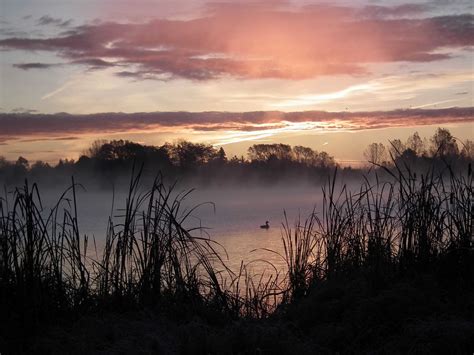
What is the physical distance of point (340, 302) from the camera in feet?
18.2

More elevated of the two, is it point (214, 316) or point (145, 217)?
point (145, 217)

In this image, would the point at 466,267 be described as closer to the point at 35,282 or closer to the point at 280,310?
the point at 280,310

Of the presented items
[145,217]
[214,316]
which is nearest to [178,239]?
[145,217]

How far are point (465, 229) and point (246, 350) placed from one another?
132 inches

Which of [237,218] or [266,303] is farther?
[237,218]

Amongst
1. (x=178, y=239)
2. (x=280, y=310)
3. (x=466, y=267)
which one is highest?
(x=178, y=239)

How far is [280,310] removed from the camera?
636 centimetres

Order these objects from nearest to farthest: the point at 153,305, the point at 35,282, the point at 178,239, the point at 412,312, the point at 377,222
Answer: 1. the point at 412,312
2. the point at 35,282
3. the point at 153,305
4. the point at 178,239
5. the point at 377,222

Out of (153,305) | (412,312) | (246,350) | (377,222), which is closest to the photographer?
(246,350)

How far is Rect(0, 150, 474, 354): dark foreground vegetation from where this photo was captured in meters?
4.65

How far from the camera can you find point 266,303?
277 inches

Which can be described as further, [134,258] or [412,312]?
[134,258]

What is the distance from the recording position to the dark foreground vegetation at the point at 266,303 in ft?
15.3

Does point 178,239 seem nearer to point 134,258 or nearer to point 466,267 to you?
point 134,258
